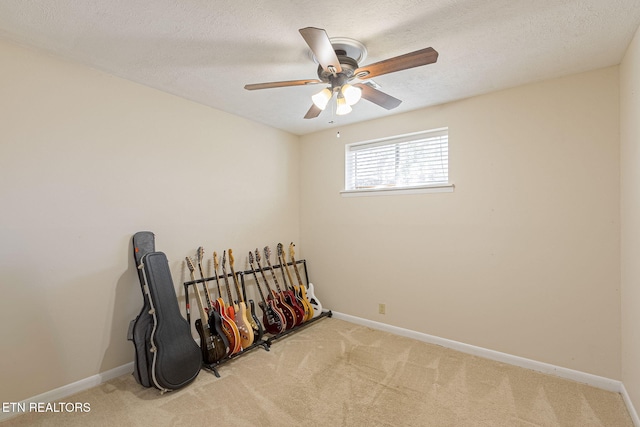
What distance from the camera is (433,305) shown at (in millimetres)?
Result: 2957

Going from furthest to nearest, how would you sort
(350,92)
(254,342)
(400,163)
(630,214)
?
(400,163)
(254,342)
(630,214)
(350,92)

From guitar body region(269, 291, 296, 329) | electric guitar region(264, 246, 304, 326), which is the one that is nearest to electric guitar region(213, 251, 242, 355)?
guitar body region(269, 291, 296, 329)

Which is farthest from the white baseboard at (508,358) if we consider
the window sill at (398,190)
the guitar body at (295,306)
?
the window sill at (398,190)

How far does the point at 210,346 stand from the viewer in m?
2.52

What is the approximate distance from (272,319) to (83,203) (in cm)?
192

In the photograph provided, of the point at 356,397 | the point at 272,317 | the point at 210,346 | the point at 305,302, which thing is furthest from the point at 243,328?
the point at 356,397

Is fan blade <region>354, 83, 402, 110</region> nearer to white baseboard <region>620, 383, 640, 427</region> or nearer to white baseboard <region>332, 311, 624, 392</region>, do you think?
white baseboard <region>332, 311, 624, 392</region>

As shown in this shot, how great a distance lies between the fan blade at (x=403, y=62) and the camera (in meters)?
1.44

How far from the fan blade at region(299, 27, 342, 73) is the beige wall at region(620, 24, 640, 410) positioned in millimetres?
1739

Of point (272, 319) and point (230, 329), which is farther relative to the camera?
point (272, 319)

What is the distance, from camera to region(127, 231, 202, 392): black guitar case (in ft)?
7.01

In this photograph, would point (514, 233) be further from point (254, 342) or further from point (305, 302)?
point (254, 342)

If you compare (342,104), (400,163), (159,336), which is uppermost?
(342,104)

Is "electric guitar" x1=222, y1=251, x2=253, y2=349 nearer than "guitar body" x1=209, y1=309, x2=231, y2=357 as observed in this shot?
No
